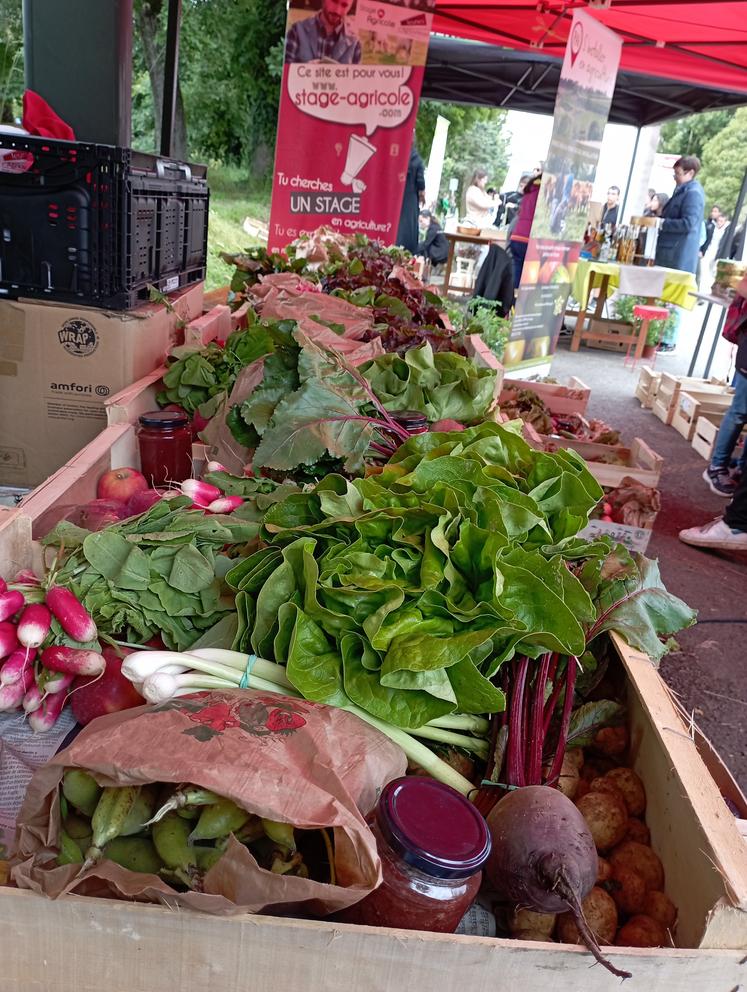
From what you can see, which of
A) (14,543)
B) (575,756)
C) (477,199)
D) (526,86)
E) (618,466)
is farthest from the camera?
(477,199)

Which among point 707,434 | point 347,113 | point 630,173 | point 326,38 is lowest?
point 707,434

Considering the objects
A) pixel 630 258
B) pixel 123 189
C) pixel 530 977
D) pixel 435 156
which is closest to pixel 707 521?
pixel 123 189

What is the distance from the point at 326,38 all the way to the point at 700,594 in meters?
5.38

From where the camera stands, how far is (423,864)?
38.9 inches

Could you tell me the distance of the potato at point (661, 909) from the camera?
121 cm

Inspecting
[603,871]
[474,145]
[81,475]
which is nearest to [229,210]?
[81,475]

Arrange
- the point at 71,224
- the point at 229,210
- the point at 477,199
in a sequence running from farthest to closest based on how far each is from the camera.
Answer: the point at 477,199 → the point at 229,210 → the point at 71,224

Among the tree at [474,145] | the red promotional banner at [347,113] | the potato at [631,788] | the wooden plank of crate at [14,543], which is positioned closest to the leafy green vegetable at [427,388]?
the wooden plank of crate at [14,543]

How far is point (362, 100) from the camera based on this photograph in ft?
21.1

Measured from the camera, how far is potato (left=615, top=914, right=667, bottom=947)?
1183 mm

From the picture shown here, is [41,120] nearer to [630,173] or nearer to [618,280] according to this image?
[618,280]

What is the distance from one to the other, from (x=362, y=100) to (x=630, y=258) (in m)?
5.66

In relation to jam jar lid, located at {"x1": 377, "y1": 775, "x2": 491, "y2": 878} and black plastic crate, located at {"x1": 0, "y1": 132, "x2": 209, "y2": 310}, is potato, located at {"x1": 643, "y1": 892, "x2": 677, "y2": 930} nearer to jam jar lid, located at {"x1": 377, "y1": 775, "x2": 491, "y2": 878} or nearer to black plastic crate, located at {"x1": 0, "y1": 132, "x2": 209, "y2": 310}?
jam jar lid, located at {"x1": 377, "y1": 775, "x2": 491, "y2": 878}

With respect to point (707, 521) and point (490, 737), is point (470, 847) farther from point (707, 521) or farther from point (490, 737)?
point (707, 521)
